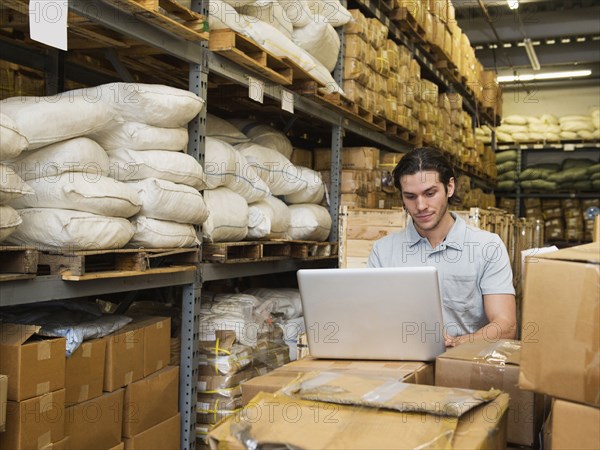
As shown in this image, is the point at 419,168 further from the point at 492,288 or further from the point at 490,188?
the point at 490,188

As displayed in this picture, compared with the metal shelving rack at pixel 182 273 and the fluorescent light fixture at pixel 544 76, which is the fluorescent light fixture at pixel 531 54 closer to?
the fluorescent light fixture at pixel 544 76

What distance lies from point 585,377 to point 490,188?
12136mm

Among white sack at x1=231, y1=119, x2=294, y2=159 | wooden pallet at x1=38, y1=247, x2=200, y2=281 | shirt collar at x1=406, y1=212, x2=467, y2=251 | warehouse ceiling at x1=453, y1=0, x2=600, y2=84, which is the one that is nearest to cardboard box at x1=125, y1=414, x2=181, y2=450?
wooden pallet at x1=38, y1=247, x2=200, y2=281

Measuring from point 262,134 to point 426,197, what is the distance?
209 cm

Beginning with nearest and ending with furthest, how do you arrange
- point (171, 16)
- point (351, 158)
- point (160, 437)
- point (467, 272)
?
1. point (467, 272)
2. point (171, 16)
3. point (160, 437)
4. point (351, 158)

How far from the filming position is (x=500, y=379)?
1832 mm

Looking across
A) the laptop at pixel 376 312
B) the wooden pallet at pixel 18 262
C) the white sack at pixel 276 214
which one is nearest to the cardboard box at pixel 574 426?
the laptop at pixel 376 312

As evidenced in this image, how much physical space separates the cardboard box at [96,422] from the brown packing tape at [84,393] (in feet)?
0.06

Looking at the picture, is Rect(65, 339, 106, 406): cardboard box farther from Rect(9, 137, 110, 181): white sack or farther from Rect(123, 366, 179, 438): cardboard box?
Rect(9, 137, 110, 181): white sack

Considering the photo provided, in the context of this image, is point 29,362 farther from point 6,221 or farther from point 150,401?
point 150,401

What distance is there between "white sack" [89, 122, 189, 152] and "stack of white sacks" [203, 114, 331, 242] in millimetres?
602

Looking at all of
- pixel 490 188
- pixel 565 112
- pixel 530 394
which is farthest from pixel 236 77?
pixel 565 112

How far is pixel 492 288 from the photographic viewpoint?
10.7ft

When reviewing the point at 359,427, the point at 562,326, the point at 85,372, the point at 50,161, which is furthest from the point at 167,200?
the point at 562,326
